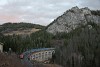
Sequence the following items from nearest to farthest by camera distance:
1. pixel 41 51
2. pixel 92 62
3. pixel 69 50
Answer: pixel 92 62, pixel 69 50, pixel 41 51

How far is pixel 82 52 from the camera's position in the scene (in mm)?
95625

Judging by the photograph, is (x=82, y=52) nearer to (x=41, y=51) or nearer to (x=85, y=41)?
(x=85, y=41)

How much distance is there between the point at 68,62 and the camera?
3469 inches

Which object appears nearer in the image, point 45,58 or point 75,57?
point 75,57

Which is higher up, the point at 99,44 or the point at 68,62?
the point at 99,44

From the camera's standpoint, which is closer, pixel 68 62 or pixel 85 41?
pixel 68 62

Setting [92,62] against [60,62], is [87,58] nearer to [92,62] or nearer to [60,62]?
[92,62]

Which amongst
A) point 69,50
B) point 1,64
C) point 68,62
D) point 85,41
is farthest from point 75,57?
point 1,64

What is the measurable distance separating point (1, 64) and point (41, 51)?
79667 mm

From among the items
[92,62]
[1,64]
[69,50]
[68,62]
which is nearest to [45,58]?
[69,50]

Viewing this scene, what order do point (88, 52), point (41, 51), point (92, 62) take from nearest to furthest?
point (92, 62) < point (88, 52) < point (41, 51)

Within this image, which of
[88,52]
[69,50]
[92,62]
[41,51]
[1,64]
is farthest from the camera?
[41,51]

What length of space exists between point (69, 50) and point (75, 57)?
12070 millimetres

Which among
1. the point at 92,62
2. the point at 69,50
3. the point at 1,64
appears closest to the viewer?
the point at 1,64
